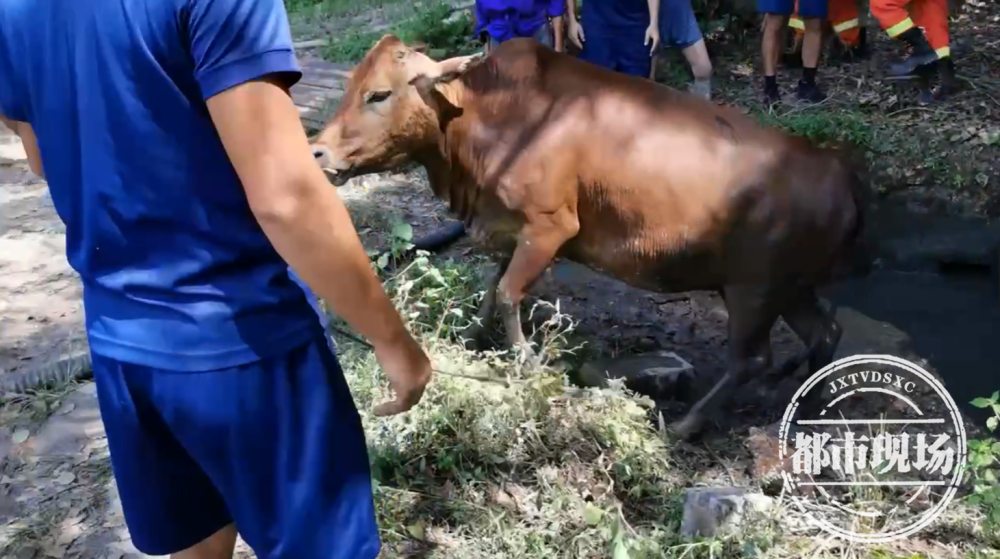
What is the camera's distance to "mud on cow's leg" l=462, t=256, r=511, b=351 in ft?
15.1

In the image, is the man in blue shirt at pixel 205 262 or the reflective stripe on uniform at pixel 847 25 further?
the reflective stripe on uniform at pixel 847 25

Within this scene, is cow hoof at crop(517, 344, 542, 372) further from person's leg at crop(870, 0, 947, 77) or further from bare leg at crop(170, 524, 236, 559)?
person's leg at crop(870, 0, 947, 77)

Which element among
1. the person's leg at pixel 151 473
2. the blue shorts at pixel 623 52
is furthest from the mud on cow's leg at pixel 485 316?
the person's leg at pixel 151 473

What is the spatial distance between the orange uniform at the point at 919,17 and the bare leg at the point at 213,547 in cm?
701

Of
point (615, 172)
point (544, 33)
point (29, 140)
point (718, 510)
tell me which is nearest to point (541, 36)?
point (544, 33)

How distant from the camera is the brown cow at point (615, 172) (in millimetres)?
3988

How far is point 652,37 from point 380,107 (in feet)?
8.99

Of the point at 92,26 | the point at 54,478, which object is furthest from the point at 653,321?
the point at 92,26

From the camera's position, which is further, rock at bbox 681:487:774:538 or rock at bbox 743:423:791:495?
rock at bbox 743:423:791:495

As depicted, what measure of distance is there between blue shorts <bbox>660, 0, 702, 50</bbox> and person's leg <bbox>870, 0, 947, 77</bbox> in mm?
1793

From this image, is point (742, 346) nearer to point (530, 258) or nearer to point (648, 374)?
point (648, 374)

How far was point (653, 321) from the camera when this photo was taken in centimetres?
536

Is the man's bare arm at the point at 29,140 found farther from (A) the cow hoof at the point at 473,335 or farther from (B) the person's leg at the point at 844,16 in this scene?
(B) the person's leg at the point at 844,16

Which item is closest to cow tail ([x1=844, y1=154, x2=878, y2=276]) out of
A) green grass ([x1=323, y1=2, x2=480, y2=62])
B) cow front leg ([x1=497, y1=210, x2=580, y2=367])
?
cow front leg ([x1=497, y1=210, x2=580, y2=367])
